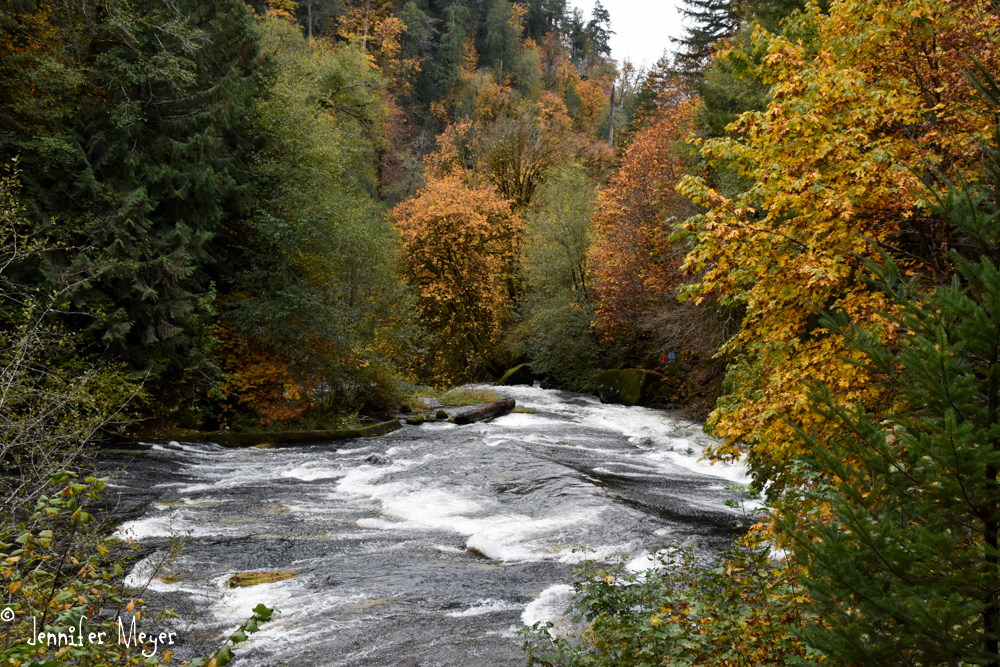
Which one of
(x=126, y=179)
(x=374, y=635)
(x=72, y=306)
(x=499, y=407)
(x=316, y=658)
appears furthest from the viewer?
(x=499, y=407)

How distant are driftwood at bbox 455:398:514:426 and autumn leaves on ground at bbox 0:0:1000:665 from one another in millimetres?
2566

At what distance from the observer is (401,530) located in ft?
30.9

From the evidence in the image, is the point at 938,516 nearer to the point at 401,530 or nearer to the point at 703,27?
the point at 401,530

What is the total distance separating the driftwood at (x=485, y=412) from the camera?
67.0 feet

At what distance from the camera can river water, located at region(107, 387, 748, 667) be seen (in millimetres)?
6016

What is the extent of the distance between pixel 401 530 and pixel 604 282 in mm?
15295

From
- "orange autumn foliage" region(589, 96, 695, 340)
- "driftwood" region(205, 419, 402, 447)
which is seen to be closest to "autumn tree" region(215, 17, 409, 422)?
"driftwood" region(205, 419, 402, 447)

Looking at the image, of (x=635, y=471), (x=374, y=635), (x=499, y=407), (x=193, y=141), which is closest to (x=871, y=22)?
(x=374, y=635)

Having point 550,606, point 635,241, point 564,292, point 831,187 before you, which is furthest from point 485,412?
point 831,187

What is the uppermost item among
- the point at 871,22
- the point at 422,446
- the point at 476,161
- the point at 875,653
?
the point at 476,161

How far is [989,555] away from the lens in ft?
6.60

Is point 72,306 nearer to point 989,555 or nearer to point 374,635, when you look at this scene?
point 374,635

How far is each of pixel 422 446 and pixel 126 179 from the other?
9699mm

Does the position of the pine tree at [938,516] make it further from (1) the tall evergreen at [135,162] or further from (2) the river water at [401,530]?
(1) the tall evergreen at [135,162]
